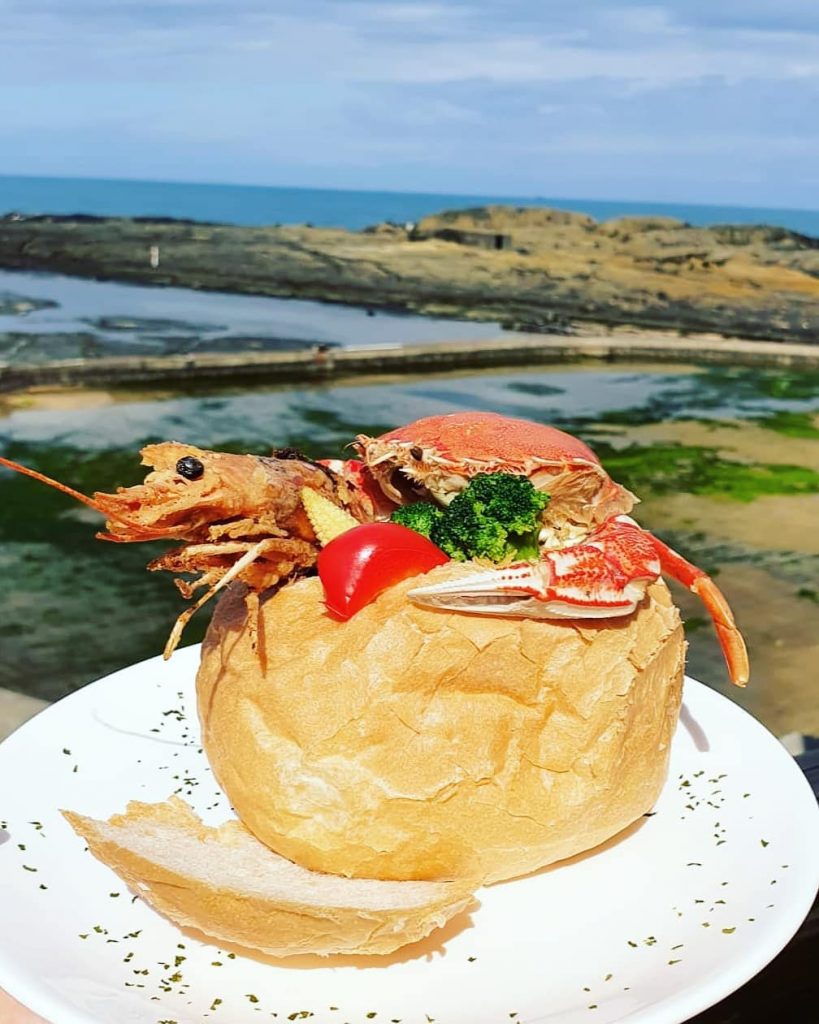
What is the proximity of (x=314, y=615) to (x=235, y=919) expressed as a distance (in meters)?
0.83

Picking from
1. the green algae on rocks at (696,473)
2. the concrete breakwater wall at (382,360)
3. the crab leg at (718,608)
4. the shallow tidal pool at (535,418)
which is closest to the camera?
the crab leg at (718,608)

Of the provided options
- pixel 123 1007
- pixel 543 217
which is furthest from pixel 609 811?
pixel 543 217

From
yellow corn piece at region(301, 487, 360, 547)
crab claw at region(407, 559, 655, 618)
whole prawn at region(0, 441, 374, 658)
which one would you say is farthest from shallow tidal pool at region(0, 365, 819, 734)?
whole prawn at region(0, 441, 374, 658)

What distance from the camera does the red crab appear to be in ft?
8.71

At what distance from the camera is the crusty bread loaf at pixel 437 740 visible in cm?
259

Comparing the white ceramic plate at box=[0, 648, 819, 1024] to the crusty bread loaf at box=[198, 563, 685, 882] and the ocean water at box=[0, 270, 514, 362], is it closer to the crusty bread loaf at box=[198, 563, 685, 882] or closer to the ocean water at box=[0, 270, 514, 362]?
the crusty bread loaf at box=[198, 563, 685, 882]

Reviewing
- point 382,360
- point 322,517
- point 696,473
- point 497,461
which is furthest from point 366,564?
point 382,360

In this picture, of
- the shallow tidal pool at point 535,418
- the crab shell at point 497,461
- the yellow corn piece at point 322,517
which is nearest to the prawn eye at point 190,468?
the yellow corn piece at point 322,517

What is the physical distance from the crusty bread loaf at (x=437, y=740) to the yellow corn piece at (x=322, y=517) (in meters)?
0.29

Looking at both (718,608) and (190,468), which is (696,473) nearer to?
(718,608)

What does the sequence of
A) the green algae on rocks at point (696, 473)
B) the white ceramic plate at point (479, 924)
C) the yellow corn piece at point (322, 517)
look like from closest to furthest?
1. the white ceramic plate at point (479, 924)
2. the yellow corn piece at point (322, 517)
3. the green algae on rocks at point (696, 473)

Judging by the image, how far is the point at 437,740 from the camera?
2598 millimetres

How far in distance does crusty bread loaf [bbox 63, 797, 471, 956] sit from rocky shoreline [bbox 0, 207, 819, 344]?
1934cm

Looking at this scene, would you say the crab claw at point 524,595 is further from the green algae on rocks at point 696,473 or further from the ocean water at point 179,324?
the ocean water at point 179,324
